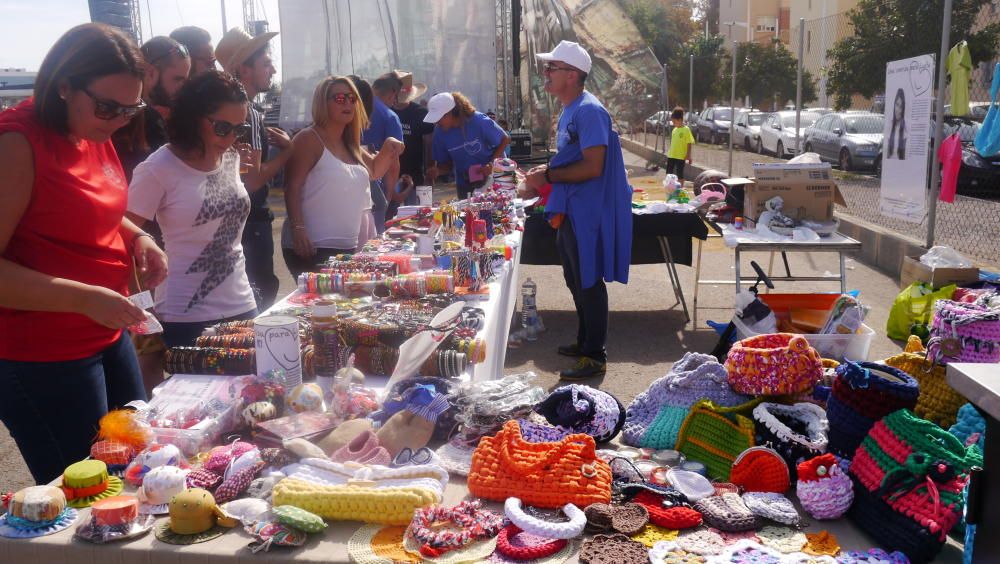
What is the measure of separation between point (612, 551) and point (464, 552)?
0.91 feet

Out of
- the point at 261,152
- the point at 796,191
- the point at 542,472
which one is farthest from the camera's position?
the point at 796,191

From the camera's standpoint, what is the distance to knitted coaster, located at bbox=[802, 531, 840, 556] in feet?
4.71

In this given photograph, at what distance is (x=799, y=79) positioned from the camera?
9.42 metres

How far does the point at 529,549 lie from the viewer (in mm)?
1422

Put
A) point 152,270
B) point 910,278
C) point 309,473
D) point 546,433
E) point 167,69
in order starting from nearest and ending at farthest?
1. point 309,473
2. point 546,433
3. point 152,270
4. point 167,69
5. point 910,278

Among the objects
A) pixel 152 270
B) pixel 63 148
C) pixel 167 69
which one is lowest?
pixel 152 270

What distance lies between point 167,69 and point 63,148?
1.58 metres

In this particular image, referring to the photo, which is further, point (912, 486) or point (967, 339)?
point (967, 339)

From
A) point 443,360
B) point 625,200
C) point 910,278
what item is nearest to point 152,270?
point 443,360

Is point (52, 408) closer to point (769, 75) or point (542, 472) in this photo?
point (542, 472)

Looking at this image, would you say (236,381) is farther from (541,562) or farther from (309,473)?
(541,562)

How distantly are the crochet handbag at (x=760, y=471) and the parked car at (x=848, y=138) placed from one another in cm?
1526

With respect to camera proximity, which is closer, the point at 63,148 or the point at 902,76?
the point at 63,148

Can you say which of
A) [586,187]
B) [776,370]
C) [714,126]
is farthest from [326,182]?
[714,126]
